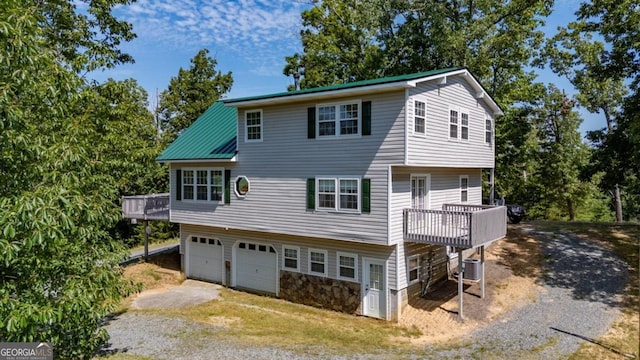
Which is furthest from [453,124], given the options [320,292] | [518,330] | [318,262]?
[320,292]

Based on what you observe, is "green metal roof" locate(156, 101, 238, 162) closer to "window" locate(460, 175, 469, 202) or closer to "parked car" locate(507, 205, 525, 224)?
"window" locate(460, 175, 469, 202)

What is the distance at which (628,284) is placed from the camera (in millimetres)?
15734

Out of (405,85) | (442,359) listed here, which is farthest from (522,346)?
(405,85)

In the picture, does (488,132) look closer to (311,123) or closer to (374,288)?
(311,123)

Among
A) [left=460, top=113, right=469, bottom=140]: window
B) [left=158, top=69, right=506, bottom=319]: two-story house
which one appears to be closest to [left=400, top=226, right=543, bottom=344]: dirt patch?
[left=158, top=69, right=506, bottom=319]: two-story house

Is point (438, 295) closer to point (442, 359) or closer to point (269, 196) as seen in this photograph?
point (442, 359)

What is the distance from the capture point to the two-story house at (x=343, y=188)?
14.0 metres

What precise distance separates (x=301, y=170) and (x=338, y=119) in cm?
245

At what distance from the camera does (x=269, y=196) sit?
54.8 ft

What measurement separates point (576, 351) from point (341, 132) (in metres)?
9.70

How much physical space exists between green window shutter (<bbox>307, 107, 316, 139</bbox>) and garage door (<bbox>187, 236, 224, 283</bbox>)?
25.6 ft

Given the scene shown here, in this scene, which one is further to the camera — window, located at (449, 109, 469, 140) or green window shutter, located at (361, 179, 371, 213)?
window, located at (449, 109, 469, 140)

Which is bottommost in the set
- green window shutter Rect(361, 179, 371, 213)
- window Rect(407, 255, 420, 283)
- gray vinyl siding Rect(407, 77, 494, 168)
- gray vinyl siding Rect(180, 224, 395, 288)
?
window Rect(407, 255, 420, 283)

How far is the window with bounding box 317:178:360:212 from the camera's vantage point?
47.5 feet
